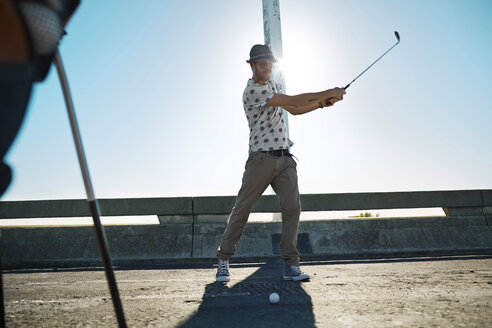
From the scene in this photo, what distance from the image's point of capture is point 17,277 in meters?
4.70

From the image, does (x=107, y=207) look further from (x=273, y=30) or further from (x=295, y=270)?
(x=273, y=30)

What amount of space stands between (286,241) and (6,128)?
10.3 feet

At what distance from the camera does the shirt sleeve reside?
3979 mm

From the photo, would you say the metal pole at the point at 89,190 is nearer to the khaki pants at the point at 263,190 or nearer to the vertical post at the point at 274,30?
the khaki pants at the point at 263,190

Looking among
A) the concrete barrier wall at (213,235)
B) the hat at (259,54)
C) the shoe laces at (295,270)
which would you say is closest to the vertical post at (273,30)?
the concrete barrier wall at (213,235)

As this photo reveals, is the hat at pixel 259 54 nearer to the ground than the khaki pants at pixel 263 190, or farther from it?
farther from it

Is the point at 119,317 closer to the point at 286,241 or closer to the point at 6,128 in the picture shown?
the point at 6,128

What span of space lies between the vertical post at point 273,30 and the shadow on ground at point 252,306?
614 cm

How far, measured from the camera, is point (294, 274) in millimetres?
3854

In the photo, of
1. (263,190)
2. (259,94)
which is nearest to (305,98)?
(259,94)

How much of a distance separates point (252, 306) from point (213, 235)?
4.13 metres

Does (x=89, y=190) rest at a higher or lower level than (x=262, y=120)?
lower

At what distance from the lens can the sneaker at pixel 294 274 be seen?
378 centimetres

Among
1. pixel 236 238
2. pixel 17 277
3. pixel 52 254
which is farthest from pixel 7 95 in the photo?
pixel 52 254
